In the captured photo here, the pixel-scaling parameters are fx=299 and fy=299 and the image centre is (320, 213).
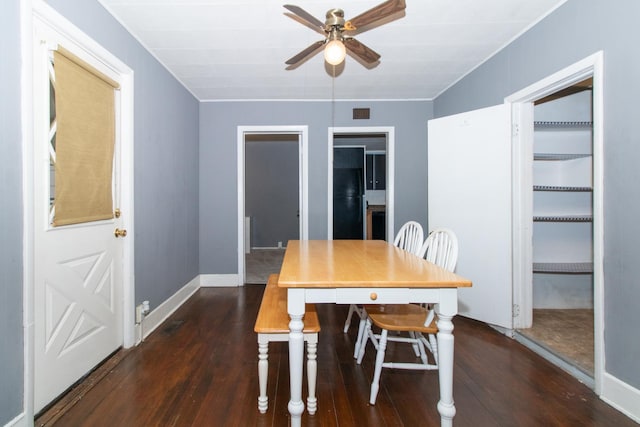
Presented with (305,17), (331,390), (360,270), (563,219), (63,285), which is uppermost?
(305,17)

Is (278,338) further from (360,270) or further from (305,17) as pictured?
(305,17)

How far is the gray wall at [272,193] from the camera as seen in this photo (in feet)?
22.2

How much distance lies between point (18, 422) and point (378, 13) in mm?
2652

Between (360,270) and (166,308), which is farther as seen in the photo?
(166,308)

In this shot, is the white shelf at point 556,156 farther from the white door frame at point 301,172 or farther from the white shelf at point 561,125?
the white door frame at point 301,172

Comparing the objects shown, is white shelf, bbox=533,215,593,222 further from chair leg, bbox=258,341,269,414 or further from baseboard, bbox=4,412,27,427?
baseboard, bbox=4,412,27,427

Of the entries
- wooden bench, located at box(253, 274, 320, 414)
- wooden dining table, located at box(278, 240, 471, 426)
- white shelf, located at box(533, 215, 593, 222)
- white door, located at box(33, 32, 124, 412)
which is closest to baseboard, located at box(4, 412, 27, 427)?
white door, located at box(33, 32, 124, 412)

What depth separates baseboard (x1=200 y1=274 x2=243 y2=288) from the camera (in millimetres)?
3840

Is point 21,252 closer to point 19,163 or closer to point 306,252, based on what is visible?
point 19,163

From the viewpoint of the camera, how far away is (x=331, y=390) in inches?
67.8

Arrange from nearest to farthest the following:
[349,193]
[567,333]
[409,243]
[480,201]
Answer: [409,243] < [567,333] < [480,201] < [349,193]

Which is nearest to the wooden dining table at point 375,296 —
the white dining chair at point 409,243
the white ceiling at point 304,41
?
the white dining chair at point 409,243

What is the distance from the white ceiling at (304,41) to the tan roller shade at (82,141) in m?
0.60

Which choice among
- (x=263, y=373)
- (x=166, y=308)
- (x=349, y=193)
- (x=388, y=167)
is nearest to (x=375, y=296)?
(x=263, y=373)
